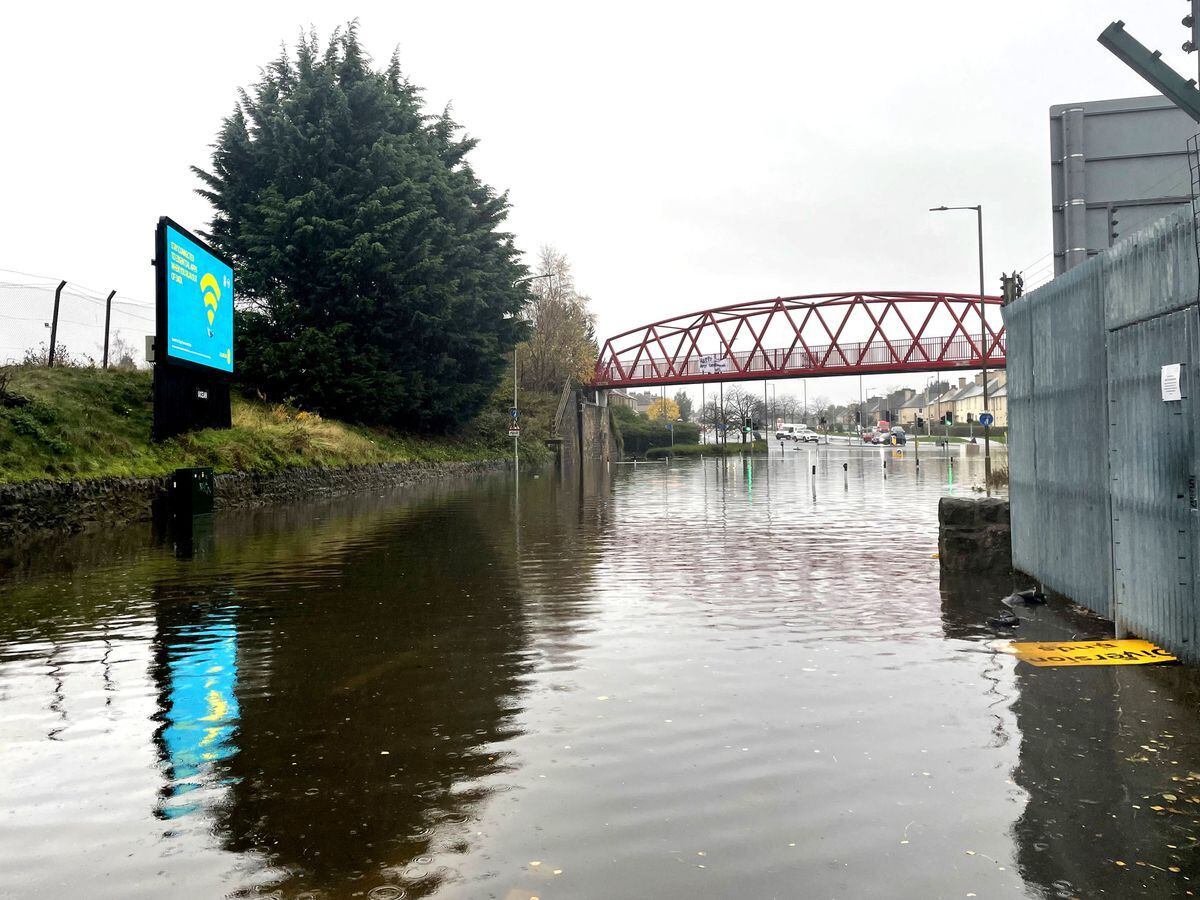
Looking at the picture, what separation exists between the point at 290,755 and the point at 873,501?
22494mm

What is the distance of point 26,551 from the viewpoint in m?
16.1

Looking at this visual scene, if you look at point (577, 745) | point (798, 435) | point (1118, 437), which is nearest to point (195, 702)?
point (577, 745)

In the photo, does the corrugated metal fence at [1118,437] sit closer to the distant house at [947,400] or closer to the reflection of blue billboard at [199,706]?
the reflection of blue billboard at [199,706]

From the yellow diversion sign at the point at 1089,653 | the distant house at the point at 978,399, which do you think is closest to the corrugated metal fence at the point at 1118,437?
the yellow diversion sign at the point at 1089,653

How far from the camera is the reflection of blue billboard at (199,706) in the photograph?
5.32 m

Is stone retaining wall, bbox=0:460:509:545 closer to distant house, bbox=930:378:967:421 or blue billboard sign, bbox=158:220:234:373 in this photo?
blue billboard sign, bbox=158:220:234:373

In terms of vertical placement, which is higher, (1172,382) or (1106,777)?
(1172,382)

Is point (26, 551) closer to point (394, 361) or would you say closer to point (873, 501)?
point (873, 501)

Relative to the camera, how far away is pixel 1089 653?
794cm

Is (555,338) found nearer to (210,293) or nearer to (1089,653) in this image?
(210,293)

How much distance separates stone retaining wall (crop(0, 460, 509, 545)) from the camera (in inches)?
726

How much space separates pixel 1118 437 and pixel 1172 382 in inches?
49.4

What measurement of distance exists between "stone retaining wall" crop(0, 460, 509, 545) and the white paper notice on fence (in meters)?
18.0

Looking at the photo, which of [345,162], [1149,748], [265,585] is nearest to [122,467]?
[265,585]
